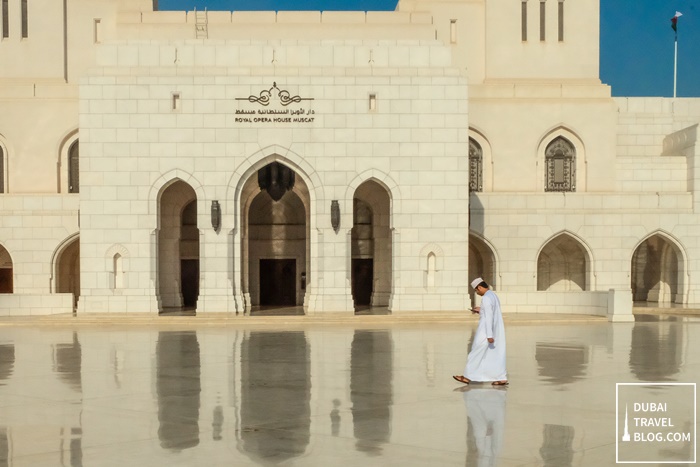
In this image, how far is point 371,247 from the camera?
3044cm

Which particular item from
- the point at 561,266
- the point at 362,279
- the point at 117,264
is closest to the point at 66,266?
the point at 117,264

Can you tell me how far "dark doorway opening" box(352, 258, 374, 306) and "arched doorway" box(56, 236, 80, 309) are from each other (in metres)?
8.89

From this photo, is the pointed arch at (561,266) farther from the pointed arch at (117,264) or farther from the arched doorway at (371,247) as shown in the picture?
the pointed arch at (117,264)

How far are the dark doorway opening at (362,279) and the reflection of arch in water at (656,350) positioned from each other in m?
9.93

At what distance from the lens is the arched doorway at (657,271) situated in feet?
105

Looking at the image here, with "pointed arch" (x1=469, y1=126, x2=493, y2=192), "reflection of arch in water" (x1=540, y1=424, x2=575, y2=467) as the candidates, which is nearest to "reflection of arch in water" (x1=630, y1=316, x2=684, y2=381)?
"reflection of arch in water" (x1=540, y1=424, x2=575, y2=467)

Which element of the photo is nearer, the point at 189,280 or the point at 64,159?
the point at 189,280

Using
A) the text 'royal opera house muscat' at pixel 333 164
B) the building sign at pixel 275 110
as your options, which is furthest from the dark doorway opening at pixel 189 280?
the building sign at pixel 275 110

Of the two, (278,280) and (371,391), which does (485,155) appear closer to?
(278,280)

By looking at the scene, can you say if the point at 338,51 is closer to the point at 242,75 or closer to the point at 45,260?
Result: the point at 242,75

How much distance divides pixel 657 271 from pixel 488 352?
2437 centimetres

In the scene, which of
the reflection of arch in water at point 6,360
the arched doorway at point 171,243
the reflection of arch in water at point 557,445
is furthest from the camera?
the arched doorway at point 171,243

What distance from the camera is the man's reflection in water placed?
7.29m

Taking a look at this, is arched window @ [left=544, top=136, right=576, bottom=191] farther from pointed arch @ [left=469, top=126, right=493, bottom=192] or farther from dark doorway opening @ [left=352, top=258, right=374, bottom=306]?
dark doorway opening @ [left=352, top=258, right=374, bottom=306]
